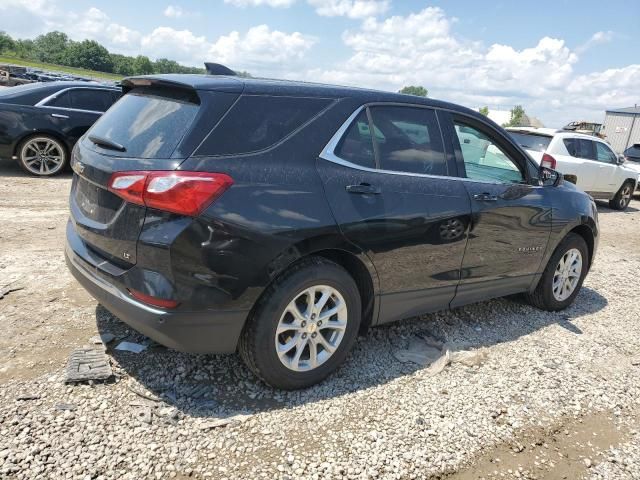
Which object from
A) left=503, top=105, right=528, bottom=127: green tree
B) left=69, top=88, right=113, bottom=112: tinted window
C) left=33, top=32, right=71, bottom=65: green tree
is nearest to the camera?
left=69, top=88, right=113, bottom=112: tinted window

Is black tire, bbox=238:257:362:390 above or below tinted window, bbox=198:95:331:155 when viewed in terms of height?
below

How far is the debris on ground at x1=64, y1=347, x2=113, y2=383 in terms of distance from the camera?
303cm

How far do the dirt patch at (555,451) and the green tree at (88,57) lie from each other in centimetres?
11085

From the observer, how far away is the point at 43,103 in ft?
28.4

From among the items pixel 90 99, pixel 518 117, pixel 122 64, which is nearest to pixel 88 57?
pixel 122 64

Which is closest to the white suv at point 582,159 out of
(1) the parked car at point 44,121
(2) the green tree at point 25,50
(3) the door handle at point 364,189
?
(3) the door handle at point 364,189

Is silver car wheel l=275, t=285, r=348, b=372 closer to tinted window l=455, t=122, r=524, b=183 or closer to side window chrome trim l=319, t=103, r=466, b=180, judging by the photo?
side window chrome trim l=319, t=103, r=466, b=180

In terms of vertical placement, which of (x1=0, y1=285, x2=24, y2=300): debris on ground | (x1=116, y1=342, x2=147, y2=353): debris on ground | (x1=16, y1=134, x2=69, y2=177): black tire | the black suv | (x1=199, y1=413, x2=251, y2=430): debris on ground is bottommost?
(x1=199, y1=413, x2=251, y2=430): debris on ground

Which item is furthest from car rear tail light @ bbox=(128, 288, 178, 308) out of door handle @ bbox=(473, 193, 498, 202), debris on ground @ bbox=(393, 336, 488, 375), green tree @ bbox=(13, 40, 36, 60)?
green tree @ bbox=(13, 40, 36, 60)

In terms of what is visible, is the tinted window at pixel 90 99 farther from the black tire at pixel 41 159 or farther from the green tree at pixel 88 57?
the green tree at pixel 88 57

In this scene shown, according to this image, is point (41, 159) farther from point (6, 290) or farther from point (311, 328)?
point (311, 328)

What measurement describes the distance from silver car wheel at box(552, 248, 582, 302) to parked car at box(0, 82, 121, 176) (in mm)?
7666

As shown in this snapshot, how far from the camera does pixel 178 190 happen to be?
2.55 metres

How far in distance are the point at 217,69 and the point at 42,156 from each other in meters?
6.50
